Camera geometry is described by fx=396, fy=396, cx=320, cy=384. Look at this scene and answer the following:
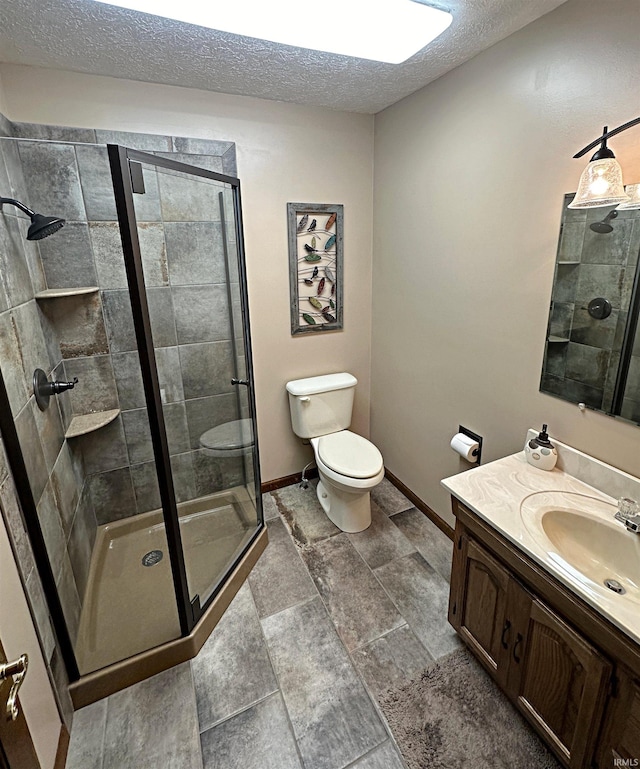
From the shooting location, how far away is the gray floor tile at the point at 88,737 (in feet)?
4.36

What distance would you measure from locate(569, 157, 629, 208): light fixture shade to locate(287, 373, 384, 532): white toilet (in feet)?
5.08

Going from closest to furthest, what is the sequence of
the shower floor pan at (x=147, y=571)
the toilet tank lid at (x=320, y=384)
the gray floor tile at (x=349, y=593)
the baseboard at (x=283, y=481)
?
the shower floor pan at (x=147, y=571) < the gray floor tile at (x=349, y=593) < the toilet tank lid at (x=320, y=384) < the baseboard at (x=283, y=481)

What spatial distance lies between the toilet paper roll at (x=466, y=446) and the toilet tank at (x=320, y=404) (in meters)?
0.80

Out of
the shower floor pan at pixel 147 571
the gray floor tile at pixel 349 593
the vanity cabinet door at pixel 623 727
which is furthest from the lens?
the gray floor tile at pixel 349 593

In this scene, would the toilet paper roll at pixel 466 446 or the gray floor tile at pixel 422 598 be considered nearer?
the gray floor tile at pixel 422 598

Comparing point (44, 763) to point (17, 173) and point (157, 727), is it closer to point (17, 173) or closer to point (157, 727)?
point (157, 727)

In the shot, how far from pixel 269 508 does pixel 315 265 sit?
1617mm

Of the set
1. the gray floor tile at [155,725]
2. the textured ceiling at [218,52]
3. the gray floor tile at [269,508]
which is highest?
the textured ceiling at [218,52]

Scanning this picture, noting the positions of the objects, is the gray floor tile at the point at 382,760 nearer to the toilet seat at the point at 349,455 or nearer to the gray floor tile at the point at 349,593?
the gray floor tile at the point at 349,593

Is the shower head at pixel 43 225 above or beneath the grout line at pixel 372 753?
above

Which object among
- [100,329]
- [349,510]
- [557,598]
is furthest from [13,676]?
[349,510]

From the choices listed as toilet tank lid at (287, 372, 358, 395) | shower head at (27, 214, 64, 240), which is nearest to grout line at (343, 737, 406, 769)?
toilet tank lid at (287, 372, 358, 395)

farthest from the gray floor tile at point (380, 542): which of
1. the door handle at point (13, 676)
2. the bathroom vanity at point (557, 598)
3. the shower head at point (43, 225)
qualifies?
the shower head at point (43, 225)

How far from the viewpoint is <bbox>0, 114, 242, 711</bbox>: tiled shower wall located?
1.55 metres
